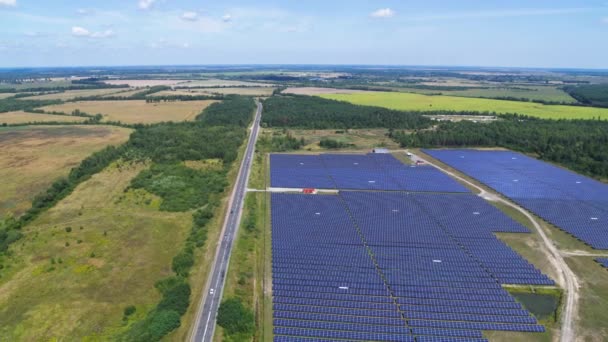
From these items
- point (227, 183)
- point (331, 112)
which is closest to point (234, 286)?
point (227, 183)

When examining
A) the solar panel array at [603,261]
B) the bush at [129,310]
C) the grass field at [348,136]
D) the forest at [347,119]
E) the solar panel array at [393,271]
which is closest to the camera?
the solar panel array at [393,271]

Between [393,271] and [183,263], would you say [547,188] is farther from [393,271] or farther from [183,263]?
[183,263]

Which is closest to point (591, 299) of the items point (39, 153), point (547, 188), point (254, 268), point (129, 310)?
point (254, 268)

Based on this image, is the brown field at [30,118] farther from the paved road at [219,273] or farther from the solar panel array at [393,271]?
the solar panel array at [393,271]

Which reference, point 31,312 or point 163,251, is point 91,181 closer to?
point 163,251

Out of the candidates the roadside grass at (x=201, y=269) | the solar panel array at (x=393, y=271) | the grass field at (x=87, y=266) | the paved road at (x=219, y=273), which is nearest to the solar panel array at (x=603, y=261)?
the solar panel array at (x=393, y=271)

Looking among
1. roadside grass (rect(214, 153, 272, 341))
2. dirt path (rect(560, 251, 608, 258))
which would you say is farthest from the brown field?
dirt path (rect(560, 251, 608, 258))
